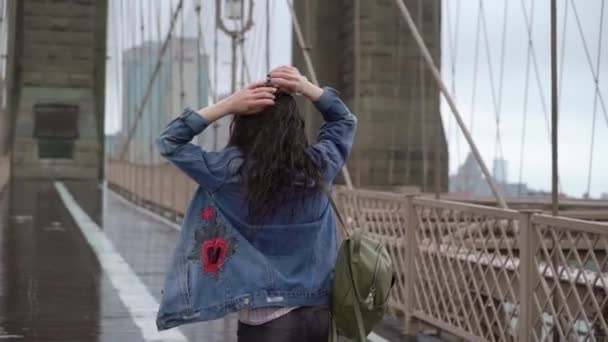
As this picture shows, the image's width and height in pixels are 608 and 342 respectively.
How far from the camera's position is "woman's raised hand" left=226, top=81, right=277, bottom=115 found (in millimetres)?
2738

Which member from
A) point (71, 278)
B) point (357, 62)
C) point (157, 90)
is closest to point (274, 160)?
point (71, 278)

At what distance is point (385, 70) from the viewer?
24391mm

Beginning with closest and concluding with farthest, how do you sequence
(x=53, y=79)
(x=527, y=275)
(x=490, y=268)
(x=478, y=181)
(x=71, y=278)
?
(x=527, y=275) → (x=490, y=268) → (x=71, y=278) → (x=478, y=181) → (x=53, y=79)

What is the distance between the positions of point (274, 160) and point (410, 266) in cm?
421

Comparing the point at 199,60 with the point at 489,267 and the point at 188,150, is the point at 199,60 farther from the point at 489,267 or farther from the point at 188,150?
the point at 188,150

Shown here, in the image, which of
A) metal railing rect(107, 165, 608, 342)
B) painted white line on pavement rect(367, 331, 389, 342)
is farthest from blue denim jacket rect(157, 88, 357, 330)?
painted white line on pavement rect(367, 331, 389, 342)

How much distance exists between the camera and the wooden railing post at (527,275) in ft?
16.3

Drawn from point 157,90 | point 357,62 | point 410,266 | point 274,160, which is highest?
point 357,62

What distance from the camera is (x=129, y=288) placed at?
8531 mm

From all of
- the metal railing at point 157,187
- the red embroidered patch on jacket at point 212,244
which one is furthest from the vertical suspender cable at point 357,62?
the red embroidered patch on jacket at point 212,244


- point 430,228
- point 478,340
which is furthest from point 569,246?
point 430,228

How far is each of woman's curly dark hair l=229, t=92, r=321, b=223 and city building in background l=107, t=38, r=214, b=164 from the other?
11.7m

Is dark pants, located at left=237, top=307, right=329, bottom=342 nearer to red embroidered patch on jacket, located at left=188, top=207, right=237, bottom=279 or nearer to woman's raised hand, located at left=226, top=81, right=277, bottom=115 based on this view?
red embroidered patch on jacket, located at left=188, top=207, right=237, bottom=279

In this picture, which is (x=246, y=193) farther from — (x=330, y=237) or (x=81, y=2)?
(x=81, y=2)
